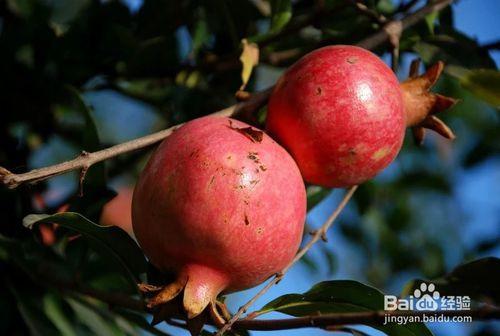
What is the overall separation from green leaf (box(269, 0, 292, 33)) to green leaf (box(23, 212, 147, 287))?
0.45m

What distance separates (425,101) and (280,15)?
322 millimetres

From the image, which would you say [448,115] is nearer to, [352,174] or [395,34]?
[395,34]

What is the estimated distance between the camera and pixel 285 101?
881 millimetres

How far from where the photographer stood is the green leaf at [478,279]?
33.9 inches

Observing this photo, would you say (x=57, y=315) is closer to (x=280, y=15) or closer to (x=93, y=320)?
(x=93, y=320)

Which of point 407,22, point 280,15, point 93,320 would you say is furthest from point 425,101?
point 93,320

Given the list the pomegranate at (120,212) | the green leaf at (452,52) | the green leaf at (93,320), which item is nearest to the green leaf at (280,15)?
the green leaf at (452,52)

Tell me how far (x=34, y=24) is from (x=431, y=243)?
4.67 ft

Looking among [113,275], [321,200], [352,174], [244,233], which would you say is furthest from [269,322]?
[113,275]

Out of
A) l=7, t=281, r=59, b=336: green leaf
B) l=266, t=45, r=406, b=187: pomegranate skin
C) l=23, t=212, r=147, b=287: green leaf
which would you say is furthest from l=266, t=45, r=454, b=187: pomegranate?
l=7, t=281, r=59, b=336: green leaf

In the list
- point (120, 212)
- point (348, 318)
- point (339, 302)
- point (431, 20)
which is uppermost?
point (431, 20)

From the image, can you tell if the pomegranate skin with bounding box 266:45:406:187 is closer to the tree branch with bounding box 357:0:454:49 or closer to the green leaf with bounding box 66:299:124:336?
the tree branch with bounding box 357:0:454:49

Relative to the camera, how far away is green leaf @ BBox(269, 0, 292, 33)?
116cm

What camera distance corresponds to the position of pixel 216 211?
30.0 inches
